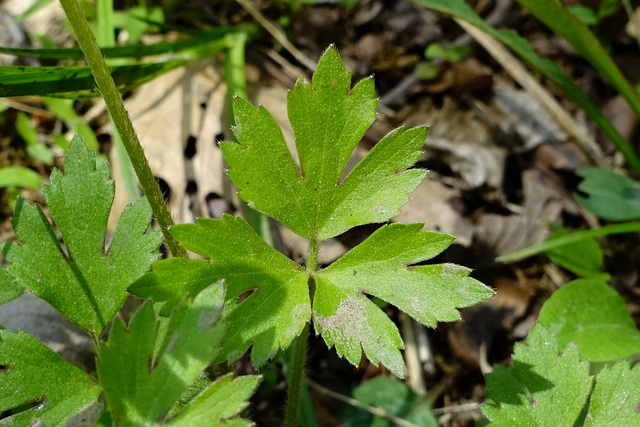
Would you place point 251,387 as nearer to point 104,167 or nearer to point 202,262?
point 202,262

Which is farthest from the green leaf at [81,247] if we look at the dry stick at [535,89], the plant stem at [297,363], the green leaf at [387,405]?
the dry stick at [535,89]

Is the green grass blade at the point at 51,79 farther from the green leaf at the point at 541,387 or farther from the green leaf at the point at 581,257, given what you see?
the green leaf at the point at 581,257

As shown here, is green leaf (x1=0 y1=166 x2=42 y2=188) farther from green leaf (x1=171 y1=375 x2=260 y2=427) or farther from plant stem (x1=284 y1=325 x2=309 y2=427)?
green leaf (x1=171 y1=375 x2=260 y2=427)

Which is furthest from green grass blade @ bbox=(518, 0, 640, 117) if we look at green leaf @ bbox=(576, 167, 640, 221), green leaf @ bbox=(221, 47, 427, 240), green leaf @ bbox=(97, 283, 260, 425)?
green leaf @ bbox=(97, 283, 260, 425)

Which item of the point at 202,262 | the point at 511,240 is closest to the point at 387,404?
the point at 511,240

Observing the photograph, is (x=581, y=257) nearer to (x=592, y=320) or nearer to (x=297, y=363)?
(x=592, y=320)

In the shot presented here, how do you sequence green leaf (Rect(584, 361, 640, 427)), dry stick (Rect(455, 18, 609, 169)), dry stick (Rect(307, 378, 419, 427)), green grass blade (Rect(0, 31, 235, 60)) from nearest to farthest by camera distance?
green leaf (Rect(584, 361, 640, 427))
green grass blade (Rect(0, 31, 235, 60))
dry stick (Rect(307, 378, 419, 427))
dry stick (Rect(455, 18, 609, 169))
